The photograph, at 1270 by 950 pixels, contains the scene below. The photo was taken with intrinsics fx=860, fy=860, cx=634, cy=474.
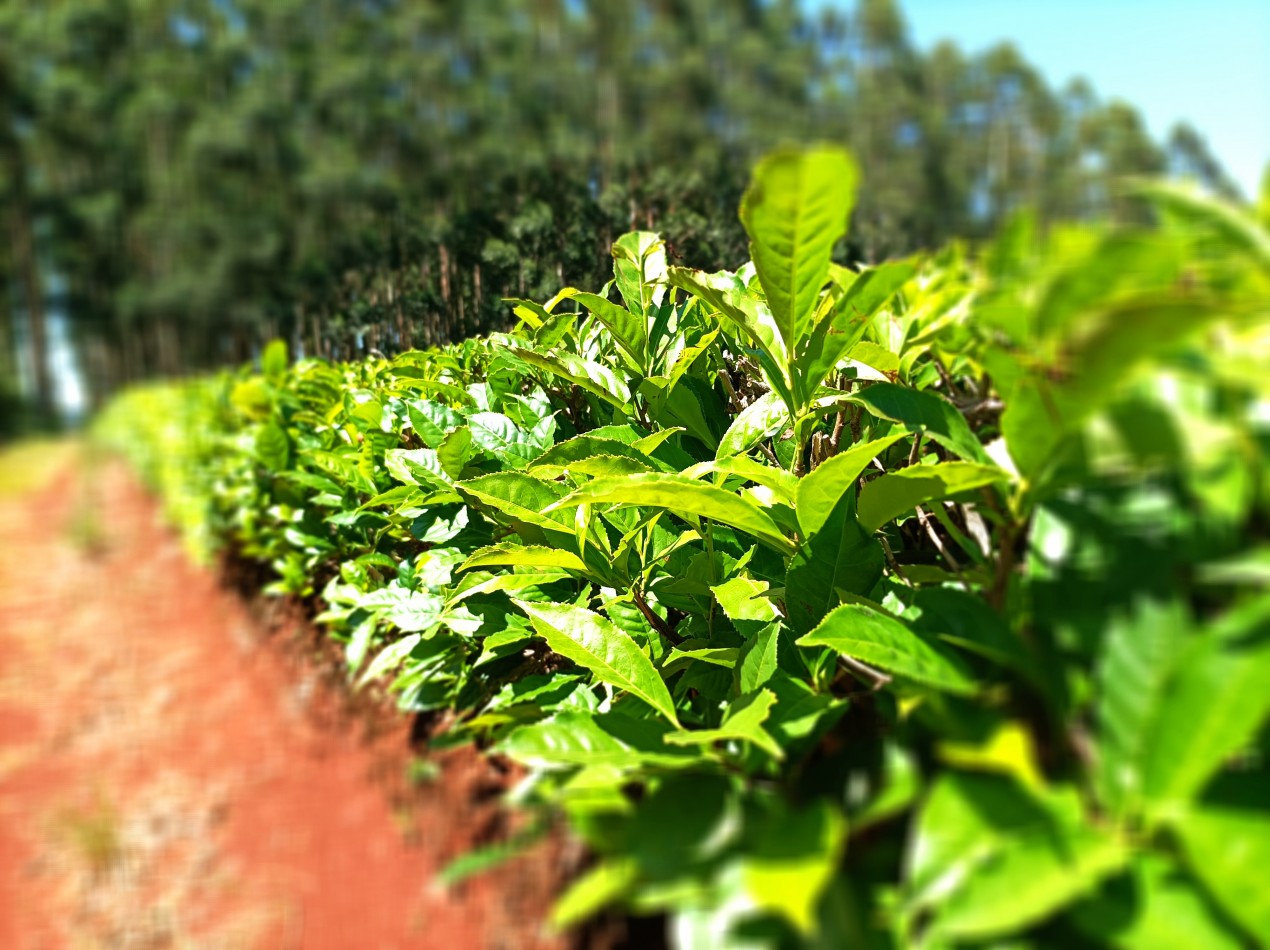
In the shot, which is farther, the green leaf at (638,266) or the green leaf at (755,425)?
the green leaf at (638,266)

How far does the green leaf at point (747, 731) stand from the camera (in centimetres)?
78

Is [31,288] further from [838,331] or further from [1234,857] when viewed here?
[1234,857]

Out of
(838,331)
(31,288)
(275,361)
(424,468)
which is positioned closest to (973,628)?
(838,331)

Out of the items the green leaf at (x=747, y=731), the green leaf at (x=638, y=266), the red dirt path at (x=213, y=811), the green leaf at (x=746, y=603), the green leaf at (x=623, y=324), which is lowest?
the red dirt path at (x=213, y=811)

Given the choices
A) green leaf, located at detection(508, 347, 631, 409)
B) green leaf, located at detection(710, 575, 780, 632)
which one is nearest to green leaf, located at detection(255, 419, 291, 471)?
green leaf, located at detection(508, 347, 631, 409)

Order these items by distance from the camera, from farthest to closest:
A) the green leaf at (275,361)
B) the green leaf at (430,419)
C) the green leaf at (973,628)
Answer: the green leaf at (275,361) < the green leaf at (430,419) < the green leaf at (973,628)

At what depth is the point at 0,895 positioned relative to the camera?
11.4ft

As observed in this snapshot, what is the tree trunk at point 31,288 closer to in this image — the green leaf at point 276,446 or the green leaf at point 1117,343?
the green leaf at point 276,446

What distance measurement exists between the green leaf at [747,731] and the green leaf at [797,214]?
0.44m

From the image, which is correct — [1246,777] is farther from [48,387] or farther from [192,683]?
[48,387]

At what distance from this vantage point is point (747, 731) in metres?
0.79

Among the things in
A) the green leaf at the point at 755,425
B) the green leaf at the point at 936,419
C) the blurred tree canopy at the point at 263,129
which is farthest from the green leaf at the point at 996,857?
the blurred tree canopy at the point at 263,129

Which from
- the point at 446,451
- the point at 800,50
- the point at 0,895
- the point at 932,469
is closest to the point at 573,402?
the point at 446,451

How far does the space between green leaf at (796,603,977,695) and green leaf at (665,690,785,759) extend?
82mm
